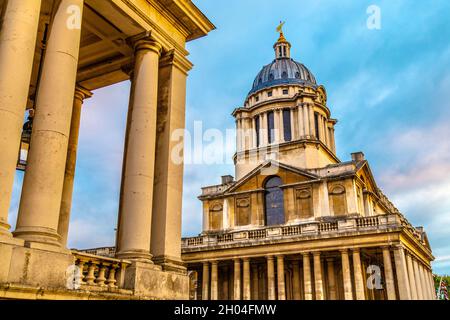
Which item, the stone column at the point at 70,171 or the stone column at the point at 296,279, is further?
the stone column at the point at 296,279

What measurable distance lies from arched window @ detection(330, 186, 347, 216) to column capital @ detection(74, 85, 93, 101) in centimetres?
3348

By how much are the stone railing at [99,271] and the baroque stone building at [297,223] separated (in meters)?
21.6

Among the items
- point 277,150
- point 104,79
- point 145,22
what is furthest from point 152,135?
point 277,150

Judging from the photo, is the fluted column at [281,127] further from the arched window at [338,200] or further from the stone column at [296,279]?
the stone column at [296,279]

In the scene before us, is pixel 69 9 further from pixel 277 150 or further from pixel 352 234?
pixel 277 150

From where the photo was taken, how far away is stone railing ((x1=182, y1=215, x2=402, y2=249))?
3528cm

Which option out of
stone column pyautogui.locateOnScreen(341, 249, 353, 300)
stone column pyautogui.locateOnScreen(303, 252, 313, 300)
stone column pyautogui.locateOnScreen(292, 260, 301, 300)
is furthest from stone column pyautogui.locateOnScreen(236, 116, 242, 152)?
stone column pyautogui.locateOnScreen(341, 249, 353, 300)

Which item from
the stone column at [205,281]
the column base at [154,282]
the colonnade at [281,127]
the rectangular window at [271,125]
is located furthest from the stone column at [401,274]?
the column base at [154,282]

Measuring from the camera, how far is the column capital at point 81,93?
539 inches

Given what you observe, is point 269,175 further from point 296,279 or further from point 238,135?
point 238,135

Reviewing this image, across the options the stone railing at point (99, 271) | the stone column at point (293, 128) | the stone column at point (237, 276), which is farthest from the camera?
the stone column at point (293, 128)

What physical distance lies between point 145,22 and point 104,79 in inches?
138

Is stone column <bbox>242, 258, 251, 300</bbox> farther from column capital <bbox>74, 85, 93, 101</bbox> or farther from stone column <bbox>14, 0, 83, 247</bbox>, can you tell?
stone column <bbox>14, 0, 83, 247</bbox>
